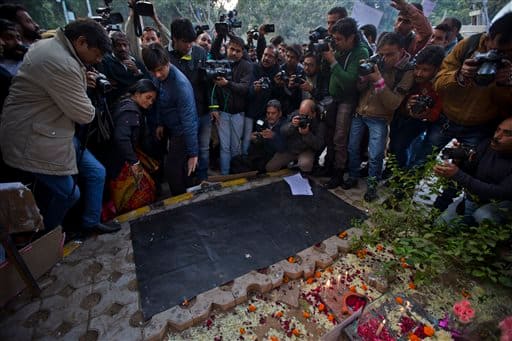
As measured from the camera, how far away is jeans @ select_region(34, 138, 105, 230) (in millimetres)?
2225

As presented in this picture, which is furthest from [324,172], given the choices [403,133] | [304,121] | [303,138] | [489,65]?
[489,65]

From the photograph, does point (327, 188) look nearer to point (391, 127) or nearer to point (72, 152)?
point (391, 127)

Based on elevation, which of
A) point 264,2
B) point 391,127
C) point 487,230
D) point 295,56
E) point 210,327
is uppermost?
point 264,2

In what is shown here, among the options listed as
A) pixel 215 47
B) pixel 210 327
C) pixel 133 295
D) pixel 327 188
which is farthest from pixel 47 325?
pixel 215 47

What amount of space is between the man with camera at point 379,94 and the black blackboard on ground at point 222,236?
754mm

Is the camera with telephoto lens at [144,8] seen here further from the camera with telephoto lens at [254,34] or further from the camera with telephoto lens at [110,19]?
the camera with telephoto lens at [254,34]

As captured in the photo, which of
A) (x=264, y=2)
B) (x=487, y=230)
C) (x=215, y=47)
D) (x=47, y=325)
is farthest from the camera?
(x=264, y=2)

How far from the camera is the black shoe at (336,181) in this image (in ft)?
12.1

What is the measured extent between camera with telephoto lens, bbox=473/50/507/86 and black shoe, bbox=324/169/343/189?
74.5 inches

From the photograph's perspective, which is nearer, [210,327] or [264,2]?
[210,327]

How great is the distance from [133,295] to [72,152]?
4.23 feet

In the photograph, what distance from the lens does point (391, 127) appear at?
367cm

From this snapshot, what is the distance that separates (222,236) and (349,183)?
197 centimetres

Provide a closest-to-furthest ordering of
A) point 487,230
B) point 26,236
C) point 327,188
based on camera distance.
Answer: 1. point 487,230
2. point 26,236
3. point 327,188
